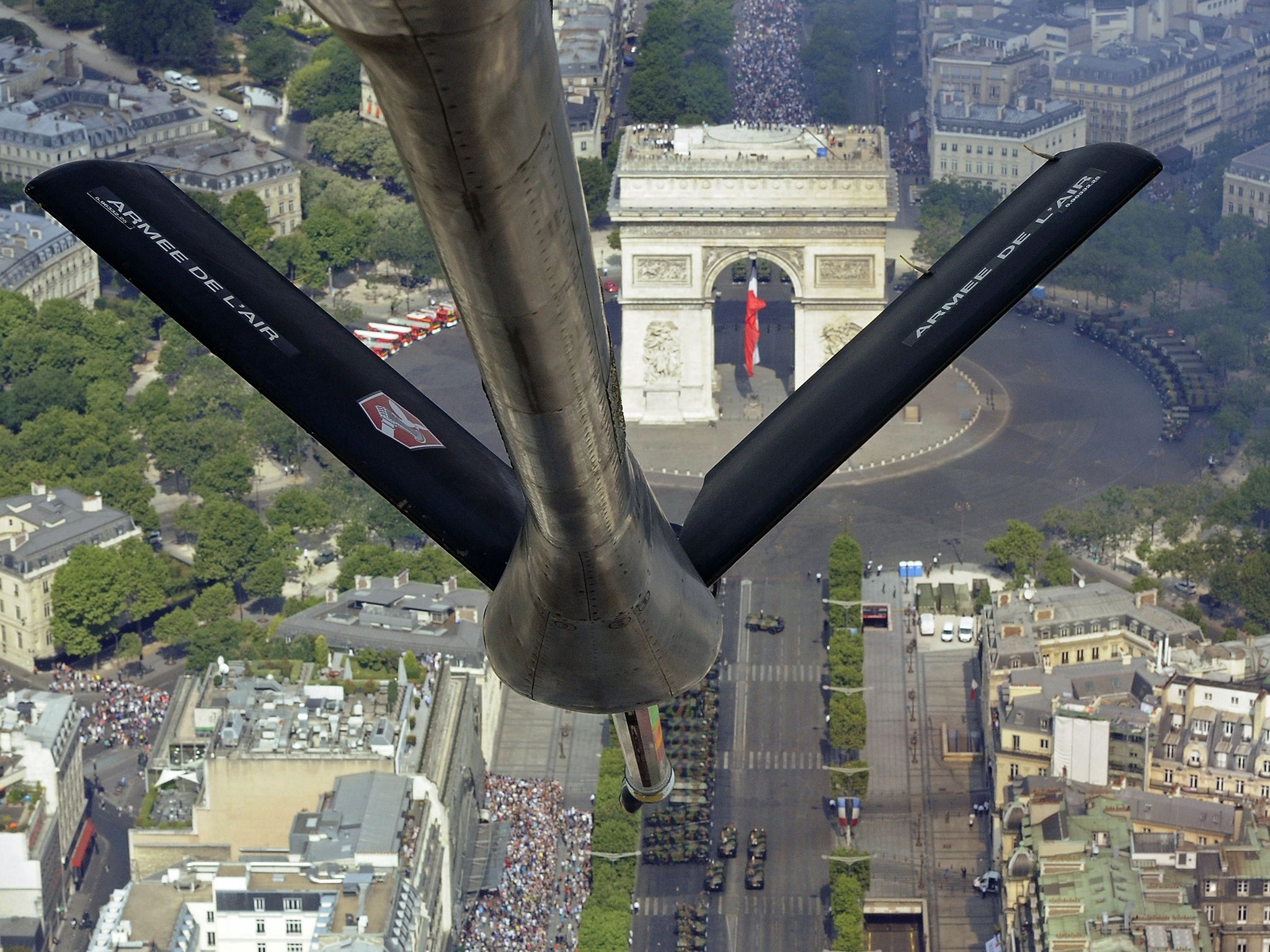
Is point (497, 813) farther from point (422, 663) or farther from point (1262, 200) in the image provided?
point (1262, 200)

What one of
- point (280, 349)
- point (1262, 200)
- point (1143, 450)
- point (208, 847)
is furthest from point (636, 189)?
point (280, 349)

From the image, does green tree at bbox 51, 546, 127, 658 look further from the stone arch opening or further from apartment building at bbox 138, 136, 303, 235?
apartment building at bbox 138, 136, 303, 235

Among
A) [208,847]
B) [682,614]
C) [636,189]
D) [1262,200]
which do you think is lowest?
[682,614]

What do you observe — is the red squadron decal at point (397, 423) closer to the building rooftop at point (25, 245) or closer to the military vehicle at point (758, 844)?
the military vehicle at point (758, 844)

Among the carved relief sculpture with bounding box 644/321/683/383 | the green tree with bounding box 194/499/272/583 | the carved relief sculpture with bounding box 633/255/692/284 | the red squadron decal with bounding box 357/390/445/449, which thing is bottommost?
the red squadron decal with bounding box 357/390/445/449

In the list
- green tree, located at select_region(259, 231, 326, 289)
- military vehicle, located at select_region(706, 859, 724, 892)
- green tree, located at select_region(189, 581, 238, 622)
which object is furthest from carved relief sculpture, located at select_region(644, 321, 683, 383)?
military vehicle, located at select_region(706, 859, 724, 892)

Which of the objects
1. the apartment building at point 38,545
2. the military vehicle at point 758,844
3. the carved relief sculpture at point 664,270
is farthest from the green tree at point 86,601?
the military vehicle at point 758,844

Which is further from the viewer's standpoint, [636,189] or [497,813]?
[636,189]

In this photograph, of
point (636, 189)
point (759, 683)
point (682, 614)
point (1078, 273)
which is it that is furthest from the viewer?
point (1078, 273)
